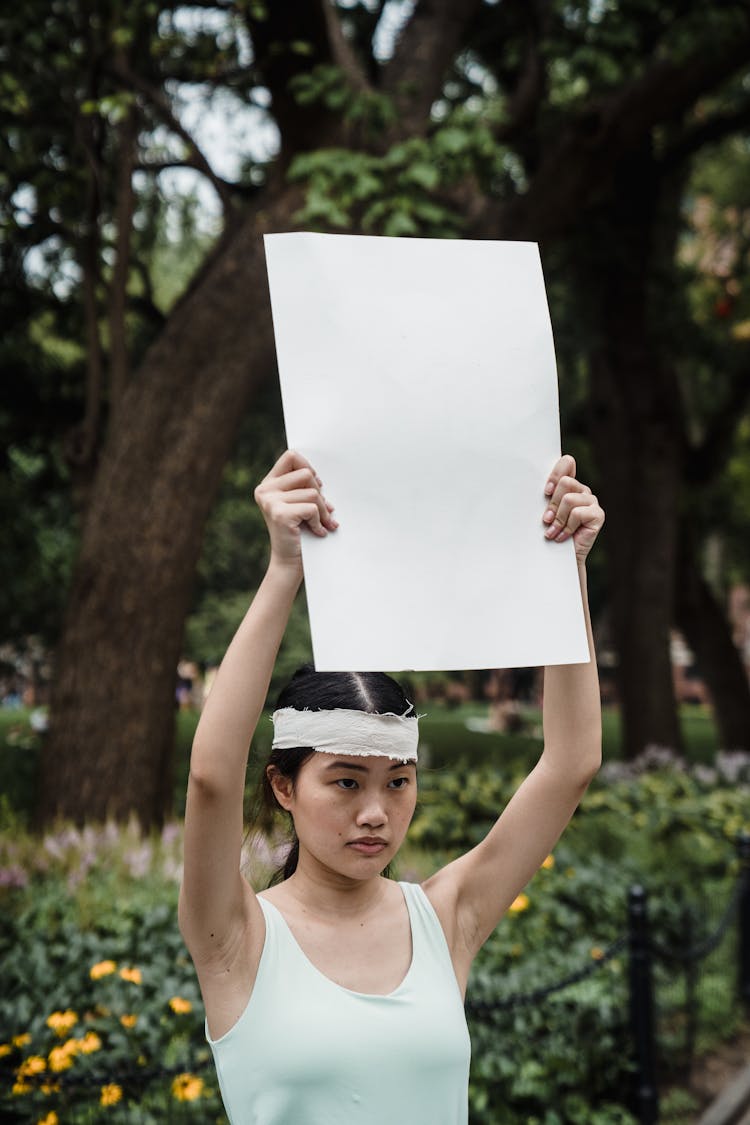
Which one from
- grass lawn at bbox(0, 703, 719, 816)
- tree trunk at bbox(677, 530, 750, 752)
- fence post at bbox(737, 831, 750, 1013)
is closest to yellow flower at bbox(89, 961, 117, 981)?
grass lawn at bbox(0, 703, 719, 816)

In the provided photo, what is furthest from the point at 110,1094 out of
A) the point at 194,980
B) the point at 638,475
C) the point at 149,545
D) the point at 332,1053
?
the point at 638,475

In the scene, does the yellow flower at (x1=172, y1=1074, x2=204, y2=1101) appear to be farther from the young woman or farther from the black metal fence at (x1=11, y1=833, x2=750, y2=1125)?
the young woman

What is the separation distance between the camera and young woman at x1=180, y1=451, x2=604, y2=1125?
178 centimetres

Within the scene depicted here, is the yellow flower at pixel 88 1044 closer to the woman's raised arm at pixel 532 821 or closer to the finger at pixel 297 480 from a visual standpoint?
the woman's raised arm at pixel 532 821

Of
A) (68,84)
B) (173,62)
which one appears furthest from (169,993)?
(173,62)

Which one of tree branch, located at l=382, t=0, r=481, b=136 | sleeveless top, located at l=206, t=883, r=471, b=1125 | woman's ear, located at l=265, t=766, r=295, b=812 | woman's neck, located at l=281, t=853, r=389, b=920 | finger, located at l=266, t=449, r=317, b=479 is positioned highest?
tree branch, located at l=382, t=0, r=481, b=136

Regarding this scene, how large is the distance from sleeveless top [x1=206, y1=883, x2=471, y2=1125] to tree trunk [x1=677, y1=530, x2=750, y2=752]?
48.4ft

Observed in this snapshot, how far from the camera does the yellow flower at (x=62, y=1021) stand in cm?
374

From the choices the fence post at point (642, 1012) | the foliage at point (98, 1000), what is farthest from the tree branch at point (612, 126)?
the foliage at point (98, 1000)

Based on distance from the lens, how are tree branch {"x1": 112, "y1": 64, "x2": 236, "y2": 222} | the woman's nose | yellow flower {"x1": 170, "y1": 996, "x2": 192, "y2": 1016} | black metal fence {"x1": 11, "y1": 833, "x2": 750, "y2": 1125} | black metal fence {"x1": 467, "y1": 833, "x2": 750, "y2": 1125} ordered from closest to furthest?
the woman's nose, yellow flower {"x1": 170, "y1": 996, "x2": 192, "y2": 1016}, black metal fence {"x1": 11, "y1": 833, "x2": 750, "y2": 1125}, black metal fence {"x1": 467, "y1": 833, "x2": 750, "y2": 1125}, tree branch {"x1": 112, "y1": 64, "x2": 236, "y2": 222}

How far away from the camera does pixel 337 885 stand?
203 centimetres

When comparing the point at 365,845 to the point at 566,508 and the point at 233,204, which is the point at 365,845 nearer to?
the point at 566,508

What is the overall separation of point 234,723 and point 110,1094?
233 centimetres

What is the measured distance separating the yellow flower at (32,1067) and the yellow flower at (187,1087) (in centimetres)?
41
